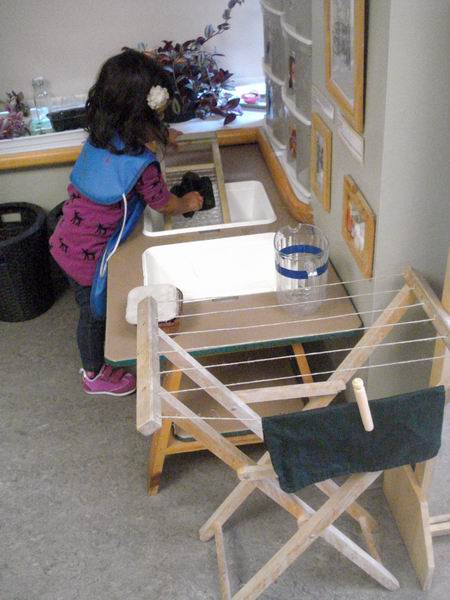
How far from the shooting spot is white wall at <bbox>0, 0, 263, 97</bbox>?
279 centimetres

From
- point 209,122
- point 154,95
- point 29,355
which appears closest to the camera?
point 154,95

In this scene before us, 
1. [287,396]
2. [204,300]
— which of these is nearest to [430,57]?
[287,396]

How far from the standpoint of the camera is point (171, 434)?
1861 mm

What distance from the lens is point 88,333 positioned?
2.20m

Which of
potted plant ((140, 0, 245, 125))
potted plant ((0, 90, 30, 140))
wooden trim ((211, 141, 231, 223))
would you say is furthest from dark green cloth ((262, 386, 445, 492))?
potted plant ((0, 90, 30, 140))

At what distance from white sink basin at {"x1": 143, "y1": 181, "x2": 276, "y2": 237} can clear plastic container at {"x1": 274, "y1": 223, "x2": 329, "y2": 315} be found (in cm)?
30

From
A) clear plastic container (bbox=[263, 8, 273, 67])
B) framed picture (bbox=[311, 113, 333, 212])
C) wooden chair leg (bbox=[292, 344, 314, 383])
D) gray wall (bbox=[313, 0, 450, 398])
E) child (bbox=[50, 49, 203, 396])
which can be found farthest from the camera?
clear plastic container (bbox=[263, 8, 273, 67])

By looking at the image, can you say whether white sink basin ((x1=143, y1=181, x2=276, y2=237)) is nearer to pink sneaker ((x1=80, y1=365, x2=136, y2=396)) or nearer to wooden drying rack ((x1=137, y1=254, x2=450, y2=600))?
pink sneaker ((x1=80, y1=365, x2=136, y2=396))

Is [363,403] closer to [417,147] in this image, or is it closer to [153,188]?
[417,147]

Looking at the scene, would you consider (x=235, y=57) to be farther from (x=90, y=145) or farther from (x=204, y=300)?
(x=204, y=300)

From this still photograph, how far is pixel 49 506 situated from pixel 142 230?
837 mm

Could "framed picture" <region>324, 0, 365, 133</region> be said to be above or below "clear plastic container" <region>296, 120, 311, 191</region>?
above

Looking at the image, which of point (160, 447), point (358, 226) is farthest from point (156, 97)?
point (160, 447)

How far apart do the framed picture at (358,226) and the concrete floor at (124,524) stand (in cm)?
68
